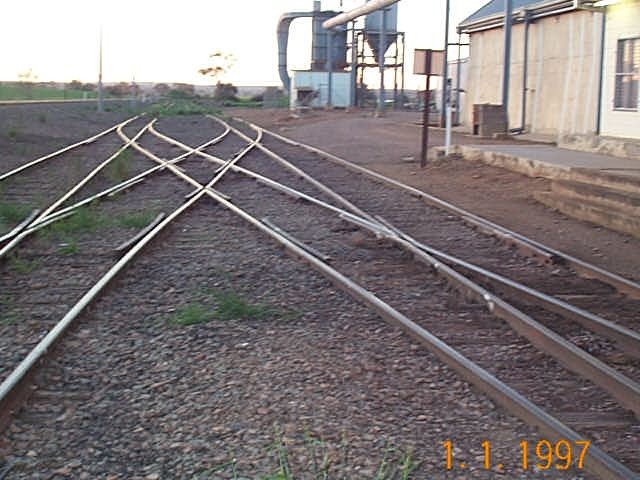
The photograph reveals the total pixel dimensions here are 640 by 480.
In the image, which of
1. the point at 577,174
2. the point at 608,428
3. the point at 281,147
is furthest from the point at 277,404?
the point at 281,147

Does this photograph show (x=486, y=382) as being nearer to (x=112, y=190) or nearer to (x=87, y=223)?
(x=87, y=223)

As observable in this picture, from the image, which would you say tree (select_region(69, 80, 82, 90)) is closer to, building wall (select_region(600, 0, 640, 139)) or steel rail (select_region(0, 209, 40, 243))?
building wall (select_region(600, 0, 640, 139))

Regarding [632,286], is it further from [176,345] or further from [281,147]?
[281,147]

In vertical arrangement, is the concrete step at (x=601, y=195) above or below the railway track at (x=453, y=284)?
above

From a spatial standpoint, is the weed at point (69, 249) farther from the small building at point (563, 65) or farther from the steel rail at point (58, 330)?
the small building at point (563, 65)

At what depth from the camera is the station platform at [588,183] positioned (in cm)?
1300

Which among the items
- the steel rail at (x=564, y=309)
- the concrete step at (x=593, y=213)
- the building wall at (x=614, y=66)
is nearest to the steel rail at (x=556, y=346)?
the steel rail at (x=564, y=309)

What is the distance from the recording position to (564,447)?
198 inches

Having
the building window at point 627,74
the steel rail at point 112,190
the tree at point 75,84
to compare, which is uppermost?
the tree at point 75,84

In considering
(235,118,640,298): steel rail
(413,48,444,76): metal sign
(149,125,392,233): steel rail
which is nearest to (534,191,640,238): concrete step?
(235,118,640,298): steel rail

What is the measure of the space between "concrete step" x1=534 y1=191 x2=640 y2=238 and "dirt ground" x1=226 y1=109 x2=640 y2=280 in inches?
5.2

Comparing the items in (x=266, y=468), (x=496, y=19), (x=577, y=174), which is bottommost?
(x=266, y=468)

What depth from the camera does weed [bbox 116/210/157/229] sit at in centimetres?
1259

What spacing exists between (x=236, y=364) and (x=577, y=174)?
10438mm
